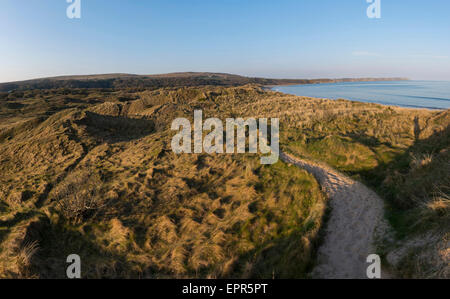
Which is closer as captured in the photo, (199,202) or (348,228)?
(348,228)

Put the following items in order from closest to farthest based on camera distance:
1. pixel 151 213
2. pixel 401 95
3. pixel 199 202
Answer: pixel 151 213
pixel 199 202
pixel 401 95

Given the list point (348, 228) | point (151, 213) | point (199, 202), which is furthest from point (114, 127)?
point (348, 228)

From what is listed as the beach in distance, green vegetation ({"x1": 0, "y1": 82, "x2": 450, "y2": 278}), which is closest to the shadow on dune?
green vegetation ({"x1": 0, "y1": 82, "x2": 450, "y2": 278})

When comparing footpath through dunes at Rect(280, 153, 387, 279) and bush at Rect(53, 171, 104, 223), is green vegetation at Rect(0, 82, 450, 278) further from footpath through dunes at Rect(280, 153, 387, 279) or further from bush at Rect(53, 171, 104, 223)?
footpath through dunes at Rect(280, 153, 387, 279)

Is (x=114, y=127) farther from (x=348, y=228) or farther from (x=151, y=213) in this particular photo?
(x=348, y=228)

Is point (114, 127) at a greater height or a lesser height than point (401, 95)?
lesser

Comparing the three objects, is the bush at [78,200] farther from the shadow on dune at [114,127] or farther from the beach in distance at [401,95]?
the beach in distance at [401,95]

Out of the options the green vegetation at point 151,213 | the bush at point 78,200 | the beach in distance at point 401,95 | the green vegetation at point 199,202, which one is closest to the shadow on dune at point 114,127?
the green vegetation at point 199,202

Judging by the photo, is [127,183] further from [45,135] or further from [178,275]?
[45,135]
